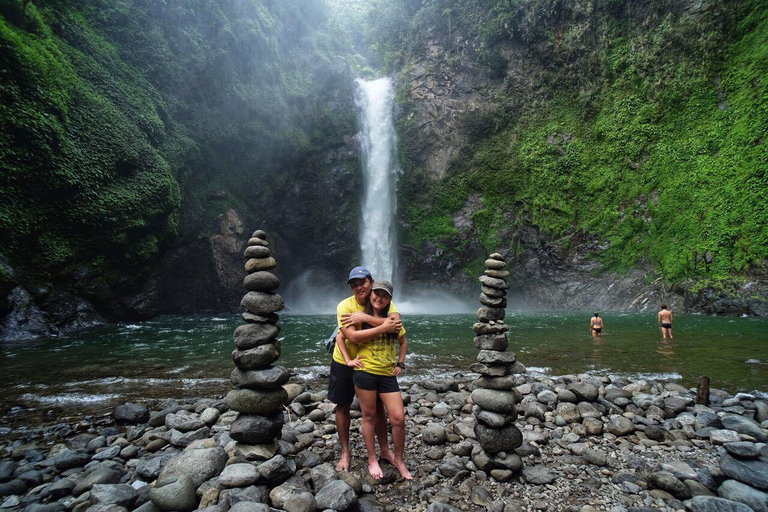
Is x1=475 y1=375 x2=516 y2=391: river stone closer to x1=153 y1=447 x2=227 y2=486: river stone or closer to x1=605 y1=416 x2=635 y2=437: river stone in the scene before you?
x1=605 y1=416 x2=635 y2=437: river stone

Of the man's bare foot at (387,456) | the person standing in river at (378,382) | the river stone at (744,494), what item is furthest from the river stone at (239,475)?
the river stone at (744,494)

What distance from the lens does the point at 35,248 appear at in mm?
15617

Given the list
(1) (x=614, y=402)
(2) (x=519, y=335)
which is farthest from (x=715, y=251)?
(1) (x=614, y=402)

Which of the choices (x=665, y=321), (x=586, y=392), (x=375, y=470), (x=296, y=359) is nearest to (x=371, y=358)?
(x=375, y=470)

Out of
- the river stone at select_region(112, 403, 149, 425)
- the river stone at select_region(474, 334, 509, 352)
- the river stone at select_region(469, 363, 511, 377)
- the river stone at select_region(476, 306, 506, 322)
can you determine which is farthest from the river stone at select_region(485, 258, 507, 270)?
the river stone at select_region(112, 403, 149, 425)

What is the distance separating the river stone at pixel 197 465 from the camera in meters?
3.56

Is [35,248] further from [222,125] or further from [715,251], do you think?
[715,251]

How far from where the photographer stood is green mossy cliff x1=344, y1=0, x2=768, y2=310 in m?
21.9

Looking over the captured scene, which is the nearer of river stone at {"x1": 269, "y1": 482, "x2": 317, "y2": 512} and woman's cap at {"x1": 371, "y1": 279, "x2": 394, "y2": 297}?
river stone at {"x1": 269, "y1": 482, "x2": 317, "y2": 512}

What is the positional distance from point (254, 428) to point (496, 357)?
2784 mm

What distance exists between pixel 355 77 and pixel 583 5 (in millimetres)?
20483

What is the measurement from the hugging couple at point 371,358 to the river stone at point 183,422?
2674mm

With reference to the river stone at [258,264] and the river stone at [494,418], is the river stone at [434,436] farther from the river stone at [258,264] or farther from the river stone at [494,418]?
the river stone at [258,264]

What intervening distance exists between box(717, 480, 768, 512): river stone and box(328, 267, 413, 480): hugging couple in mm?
2900
